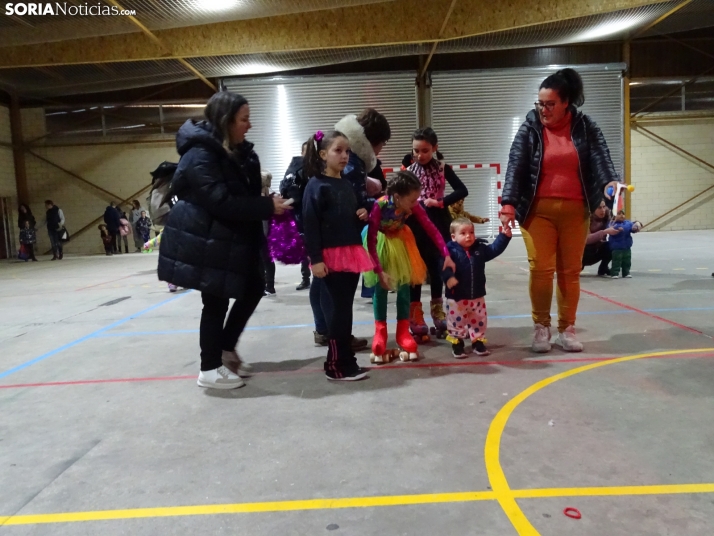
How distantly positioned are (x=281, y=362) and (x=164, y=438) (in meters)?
1.19

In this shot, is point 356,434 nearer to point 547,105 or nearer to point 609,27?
point 547,105

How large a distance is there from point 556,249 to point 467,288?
24.5 inches

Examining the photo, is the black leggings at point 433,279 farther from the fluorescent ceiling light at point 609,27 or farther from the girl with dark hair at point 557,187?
the fluorescent ceiling light at point 609,27

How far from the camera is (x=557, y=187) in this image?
3229 mm

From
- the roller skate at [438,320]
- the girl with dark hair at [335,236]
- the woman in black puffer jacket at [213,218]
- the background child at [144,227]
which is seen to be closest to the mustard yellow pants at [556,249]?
the roller skate at [438,320]

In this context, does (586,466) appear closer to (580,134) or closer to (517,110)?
(580,134)

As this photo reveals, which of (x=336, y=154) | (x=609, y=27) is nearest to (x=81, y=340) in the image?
(x=336, y=154)

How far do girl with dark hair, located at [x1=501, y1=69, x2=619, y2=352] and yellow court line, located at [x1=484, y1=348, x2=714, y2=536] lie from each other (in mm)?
450

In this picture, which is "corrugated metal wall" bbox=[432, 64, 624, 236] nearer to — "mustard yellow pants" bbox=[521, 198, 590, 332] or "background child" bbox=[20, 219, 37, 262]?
"background child" bbox=[20, 219, 37, 262]

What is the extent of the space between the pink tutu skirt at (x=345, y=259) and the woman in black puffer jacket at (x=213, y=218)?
1.14 feet

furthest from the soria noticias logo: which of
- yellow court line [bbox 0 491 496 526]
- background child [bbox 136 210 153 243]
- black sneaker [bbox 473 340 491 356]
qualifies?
yellow court line [bbox 0 491 496 526]

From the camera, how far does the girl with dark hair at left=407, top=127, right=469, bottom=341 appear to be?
3.74 m

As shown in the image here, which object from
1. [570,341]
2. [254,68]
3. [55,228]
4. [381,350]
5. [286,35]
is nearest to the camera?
[381,350]

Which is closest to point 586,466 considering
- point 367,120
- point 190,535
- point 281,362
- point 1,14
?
point 190,535
